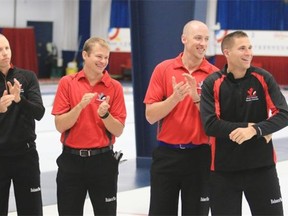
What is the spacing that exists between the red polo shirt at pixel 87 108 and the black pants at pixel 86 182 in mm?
123

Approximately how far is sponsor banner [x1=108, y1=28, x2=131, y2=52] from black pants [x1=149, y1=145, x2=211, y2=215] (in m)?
28.8

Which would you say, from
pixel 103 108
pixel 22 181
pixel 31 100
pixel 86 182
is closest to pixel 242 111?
pixel 103 108

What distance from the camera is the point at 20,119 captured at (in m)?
5.59

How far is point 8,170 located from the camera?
5.59m

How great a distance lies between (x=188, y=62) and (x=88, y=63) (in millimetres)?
839

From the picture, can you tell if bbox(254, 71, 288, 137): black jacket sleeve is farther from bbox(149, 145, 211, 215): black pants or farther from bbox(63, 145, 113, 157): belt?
bbox(63, 145, 113, 157): belt

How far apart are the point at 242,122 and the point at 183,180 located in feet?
2.63

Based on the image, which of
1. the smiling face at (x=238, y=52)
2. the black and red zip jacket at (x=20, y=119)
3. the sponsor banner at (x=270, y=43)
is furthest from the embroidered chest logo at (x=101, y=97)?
the sponsor banner at (x=270, y=43)

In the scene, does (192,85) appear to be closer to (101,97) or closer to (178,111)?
(178,111)

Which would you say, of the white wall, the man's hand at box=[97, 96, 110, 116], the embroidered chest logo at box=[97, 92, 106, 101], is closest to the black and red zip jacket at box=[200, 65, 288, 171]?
the man's hand at box=[97, 96, 110, 116]

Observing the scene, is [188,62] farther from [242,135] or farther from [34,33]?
[34,33]

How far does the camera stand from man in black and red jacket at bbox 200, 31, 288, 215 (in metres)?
4.98

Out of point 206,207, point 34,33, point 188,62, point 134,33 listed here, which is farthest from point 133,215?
point 34,33

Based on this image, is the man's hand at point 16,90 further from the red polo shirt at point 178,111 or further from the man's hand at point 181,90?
the man's hand at point 181,90
